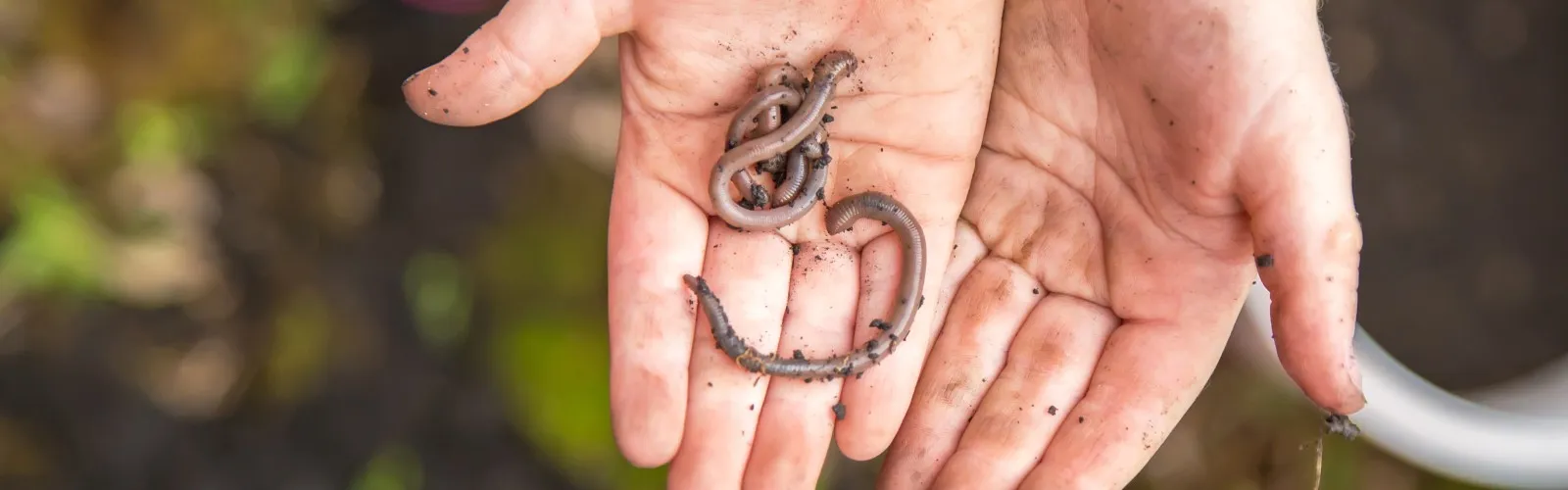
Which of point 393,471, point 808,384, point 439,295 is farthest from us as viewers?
point 439,295

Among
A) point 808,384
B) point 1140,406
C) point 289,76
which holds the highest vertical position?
point 289,76

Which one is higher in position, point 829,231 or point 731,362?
point 829,231

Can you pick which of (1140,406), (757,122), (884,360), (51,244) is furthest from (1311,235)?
(51,244)

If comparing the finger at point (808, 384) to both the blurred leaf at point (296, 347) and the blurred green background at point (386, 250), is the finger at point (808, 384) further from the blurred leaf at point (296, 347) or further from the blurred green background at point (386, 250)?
the blurred leaf at point (296, 347)

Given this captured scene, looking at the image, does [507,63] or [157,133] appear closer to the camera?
[507,63]

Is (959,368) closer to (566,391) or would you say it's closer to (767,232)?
(767,232)

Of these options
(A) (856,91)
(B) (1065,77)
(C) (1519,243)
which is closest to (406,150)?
(A) (856,91)
